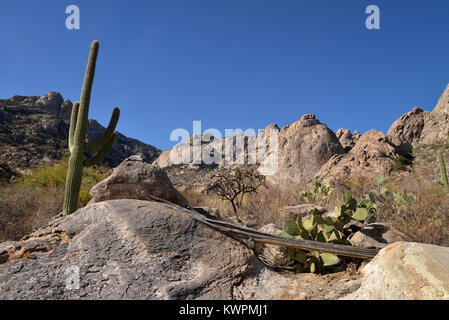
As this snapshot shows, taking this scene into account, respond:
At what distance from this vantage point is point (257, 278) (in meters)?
2.24

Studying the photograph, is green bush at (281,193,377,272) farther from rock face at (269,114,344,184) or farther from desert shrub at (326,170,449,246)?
rock face at (269,114,344,184)

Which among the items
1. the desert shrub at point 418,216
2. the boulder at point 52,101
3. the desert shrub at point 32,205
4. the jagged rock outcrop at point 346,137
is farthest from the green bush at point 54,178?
the boulder at point 52,101

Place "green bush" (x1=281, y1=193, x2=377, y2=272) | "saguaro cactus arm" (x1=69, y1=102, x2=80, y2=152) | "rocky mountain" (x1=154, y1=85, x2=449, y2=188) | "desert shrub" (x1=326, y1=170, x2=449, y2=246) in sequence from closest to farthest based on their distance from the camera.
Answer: "green bush" (x1=281, y1=193, x2=377, y2=272), "desert shrub" (x1=326, y1=170, x2=449, y2=246), "saguaro cactus arm" (x1=69, y1=102, x2=80, y2=152), "rocky mountain" (x1=154, y1=85, x2=449, y2=188)

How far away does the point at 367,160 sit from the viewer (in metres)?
20.2

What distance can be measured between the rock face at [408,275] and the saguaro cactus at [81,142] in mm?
6063

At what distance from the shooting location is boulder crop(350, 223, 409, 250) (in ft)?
8.91

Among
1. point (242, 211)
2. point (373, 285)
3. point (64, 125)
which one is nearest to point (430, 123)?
point (242, 211)

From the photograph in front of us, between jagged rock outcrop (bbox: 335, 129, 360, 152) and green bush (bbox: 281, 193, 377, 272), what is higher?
jagged rock outcrop (bbox: 335, 129, 360, 152)

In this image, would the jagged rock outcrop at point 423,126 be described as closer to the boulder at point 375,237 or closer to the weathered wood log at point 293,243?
the boulder at point 375,237

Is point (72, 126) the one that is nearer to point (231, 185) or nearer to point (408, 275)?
point (231, 185)

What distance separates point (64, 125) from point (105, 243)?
1695 inches

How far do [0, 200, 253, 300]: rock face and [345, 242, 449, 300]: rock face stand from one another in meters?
0.96

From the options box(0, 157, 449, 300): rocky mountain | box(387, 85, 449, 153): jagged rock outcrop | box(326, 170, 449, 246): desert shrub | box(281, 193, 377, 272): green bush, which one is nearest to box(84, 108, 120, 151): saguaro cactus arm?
box(0, 157, 449, 300): rocky mountain

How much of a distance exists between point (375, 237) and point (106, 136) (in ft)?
23.2
